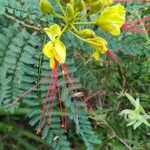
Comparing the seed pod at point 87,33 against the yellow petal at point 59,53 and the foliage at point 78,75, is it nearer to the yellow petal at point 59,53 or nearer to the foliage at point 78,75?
the yellow petal at point 59,53

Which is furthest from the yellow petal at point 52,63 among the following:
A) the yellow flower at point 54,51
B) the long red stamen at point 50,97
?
the long red stamen at point 50,97

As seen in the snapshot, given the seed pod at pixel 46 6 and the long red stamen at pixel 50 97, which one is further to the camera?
the long red stamen at pixel 50 97

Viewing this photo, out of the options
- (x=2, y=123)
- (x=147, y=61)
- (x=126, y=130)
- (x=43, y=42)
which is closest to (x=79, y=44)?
(x=43, y=42)

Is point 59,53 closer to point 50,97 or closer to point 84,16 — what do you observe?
point 84,16

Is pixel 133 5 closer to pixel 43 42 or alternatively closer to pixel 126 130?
pixel 43 42

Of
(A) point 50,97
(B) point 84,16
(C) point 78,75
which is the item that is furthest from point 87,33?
(C) point 78,75

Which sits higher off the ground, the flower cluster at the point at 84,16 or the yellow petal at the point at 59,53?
the flower cluster at the point at 84,16

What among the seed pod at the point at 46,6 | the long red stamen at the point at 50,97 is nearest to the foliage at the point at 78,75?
the long red stamen at the point at 50,97

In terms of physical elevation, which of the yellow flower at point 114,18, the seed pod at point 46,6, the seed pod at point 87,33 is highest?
the seed pod at point 46,6

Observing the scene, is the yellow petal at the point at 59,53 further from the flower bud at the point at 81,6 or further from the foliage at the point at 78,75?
the foliage at the point at 78,75

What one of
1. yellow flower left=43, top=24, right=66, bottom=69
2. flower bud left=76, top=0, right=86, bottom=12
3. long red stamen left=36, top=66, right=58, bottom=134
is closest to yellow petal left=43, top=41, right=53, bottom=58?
yellow flower left=43, top=24, right=66, bottom=69
